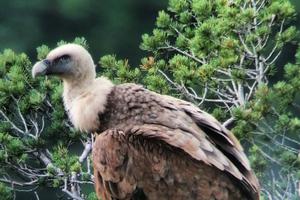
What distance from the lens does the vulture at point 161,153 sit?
623 centimetres

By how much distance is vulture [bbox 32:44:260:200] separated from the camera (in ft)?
20.5

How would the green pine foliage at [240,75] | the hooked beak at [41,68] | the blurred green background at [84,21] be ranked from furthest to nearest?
the blurred green background at [84,21] < the green pine foliage at [240,75] < the hooked beak at [41,68]

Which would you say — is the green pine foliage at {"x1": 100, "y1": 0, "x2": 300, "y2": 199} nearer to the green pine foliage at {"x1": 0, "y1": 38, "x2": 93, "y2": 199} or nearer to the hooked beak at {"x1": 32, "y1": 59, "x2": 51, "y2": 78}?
the green pine foliage at {"x1": 0, "y1": 38, "x2": 93, "y2": 199}

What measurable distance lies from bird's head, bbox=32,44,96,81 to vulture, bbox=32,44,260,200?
0.37 meters

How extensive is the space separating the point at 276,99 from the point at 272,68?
0.96ft

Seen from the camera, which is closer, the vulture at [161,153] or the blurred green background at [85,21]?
the vulture at [161,153]

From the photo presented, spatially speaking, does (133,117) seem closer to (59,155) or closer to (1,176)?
(59,155)

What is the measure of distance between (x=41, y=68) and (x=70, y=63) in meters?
0.23

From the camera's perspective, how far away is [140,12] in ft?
62.3

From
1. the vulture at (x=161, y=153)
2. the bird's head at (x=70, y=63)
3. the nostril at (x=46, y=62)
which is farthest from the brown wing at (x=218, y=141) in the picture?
the nostril at (x=46, y=62)

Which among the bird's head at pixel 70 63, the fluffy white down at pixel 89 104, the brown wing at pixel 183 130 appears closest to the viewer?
the brown wing at pixel 183 130

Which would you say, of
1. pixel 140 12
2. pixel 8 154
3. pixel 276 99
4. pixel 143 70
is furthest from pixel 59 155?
pixel 140 12

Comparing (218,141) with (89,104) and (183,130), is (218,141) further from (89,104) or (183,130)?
(89,104)

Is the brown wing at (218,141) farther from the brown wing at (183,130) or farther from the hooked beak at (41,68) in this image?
the hooked beak at (41,68)
